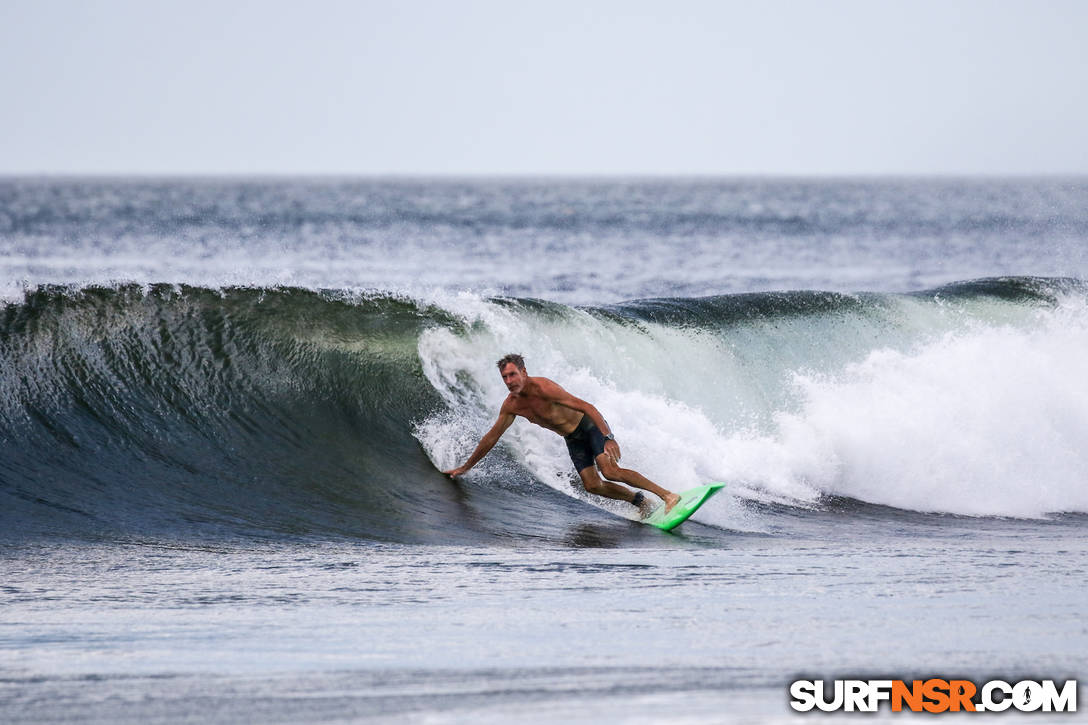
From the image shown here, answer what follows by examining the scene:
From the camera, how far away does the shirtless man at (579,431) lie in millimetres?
8617

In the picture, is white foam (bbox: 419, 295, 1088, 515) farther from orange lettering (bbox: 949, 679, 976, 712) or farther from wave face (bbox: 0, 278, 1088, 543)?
orange lettering (bbox: 949, 679, 976, 712)

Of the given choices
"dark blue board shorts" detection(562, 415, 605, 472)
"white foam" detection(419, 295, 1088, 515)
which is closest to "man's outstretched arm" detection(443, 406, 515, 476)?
"dark blue board shorts" detection(562, 415, 605, 472)

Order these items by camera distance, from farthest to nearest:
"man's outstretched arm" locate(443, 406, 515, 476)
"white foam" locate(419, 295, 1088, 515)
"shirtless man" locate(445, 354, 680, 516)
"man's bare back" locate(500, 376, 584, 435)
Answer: "white foam" locate(419, 295, 1088, 515) → "man's outstretched arm" locate(443, 406, 515, 476) → "man's bare back" locate(500, 376, 584, 435) → "shirtless man" locate(445, 354, 680, 516)

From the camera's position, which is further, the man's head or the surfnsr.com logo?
the man's head

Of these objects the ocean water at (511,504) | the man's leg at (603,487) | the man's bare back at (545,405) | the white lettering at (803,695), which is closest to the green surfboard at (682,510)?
the ocean water at (511,504)

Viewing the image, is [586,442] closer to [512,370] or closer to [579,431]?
[579,431]

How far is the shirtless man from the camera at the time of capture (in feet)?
28.3

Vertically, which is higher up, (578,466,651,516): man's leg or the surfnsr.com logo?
(578,466,651,516): man's leg

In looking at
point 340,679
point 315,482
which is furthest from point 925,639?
point 315,482

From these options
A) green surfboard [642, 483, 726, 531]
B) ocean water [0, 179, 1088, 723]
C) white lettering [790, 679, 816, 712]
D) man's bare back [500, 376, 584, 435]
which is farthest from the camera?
man's bare back [500, 376, 584, 435]

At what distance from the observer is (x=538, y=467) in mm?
9617

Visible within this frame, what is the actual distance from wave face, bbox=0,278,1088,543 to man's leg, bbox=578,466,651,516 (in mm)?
156

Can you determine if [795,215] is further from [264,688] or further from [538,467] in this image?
[264,688]

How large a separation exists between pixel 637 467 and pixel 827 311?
482cm
